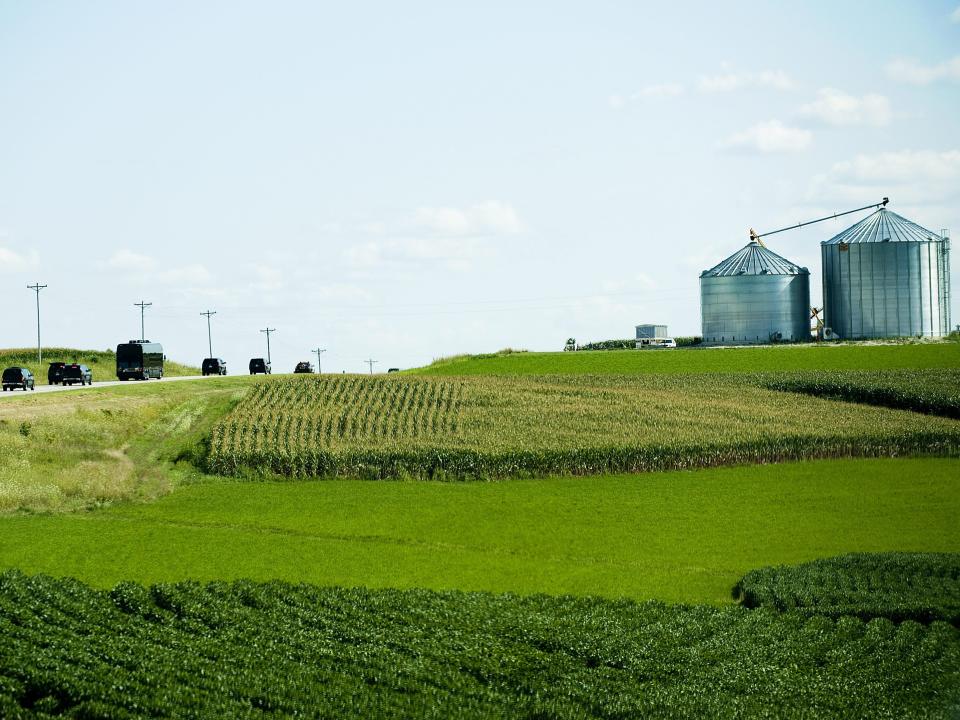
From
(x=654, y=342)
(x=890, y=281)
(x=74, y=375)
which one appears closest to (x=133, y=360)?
(x=74, y=375)

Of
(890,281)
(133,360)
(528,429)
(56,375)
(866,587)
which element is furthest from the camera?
(890,281)

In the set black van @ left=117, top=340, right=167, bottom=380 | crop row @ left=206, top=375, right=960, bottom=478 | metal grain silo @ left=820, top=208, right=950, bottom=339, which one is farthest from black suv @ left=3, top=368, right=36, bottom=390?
metal grain silo @ left=820, top=208, right=950, bottom=339

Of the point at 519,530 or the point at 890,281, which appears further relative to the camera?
the point at 890,281

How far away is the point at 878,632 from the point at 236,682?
13202mm

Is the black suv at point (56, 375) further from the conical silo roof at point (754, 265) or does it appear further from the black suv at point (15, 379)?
the conical silo roof at point (754, 265)

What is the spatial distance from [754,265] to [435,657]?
279 ft

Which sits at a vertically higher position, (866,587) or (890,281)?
(890,281)

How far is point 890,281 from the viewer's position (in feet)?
315

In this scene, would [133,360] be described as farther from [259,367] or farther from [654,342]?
[654,342]

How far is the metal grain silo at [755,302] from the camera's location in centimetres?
10031

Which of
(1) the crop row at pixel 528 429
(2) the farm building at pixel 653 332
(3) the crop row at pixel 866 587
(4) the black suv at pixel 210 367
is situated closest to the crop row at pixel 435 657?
(3) the crop row at pixel 866 587

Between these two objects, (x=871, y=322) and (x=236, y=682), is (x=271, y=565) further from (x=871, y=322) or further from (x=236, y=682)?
(x=871, y=322)

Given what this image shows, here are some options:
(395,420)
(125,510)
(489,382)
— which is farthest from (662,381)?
(125,510)

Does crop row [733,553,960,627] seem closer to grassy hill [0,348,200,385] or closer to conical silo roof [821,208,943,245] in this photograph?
conical silo roof [821,208,943,245]
